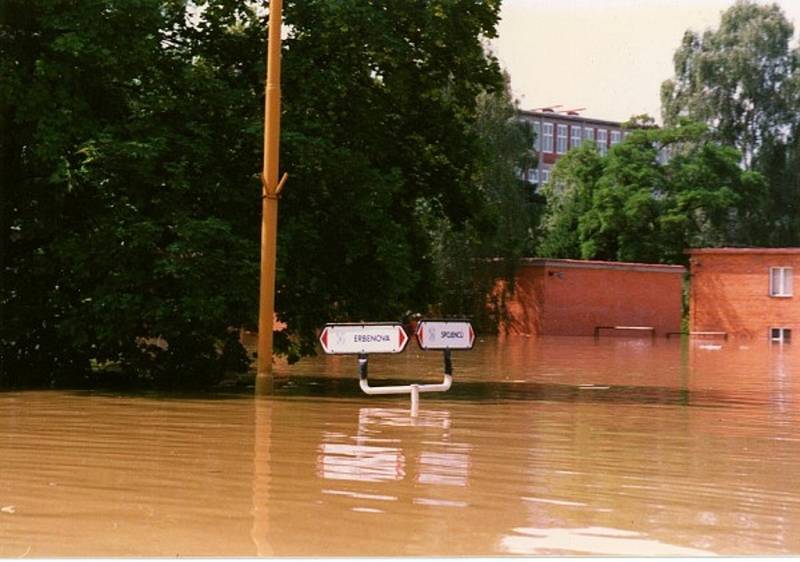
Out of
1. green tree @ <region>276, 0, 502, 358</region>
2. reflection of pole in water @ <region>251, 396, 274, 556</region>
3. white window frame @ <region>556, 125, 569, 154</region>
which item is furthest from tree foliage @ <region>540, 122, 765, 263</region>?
reflection of pole in water @ <region>251, 396, 274, 556</region>

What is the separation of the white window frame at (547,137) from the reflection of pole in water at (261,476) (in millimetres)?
95545

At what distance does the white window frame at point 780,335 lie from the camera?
57.0 meters

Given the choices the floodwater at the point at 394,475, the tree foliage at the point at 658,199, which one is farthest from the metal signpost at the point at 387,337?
the tree foliage at the point at 658,199

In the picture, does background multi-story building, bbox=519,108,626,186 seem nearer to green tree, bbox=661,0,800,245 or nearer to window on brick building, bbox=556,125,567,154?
window on brick building, bbox=556,125,567,154

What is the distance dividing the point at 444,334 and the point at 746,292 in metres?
47.6

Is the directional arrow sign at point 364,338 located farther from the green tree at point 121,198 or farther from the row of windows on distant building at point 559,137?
the row of windows on distant building at point 559,137

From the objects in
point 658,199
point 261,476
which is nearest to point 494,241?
point 658,199

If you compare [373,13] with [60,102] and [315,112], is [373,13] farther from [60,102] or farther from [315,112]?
[60,102]

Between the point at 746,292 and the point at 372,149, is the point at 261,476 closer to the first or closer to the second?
the point at 372,149

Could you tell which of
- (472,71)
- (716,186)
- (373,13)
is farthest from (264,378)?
(716,186)

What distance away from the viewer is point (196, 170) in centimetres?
1886

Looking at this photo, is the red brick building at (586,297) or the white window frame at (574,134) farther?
the white window frame at (574,134)

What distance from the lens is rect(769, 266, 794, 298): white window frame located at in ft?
188

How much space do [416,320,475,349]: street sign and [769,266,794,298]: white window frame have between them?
153ft
